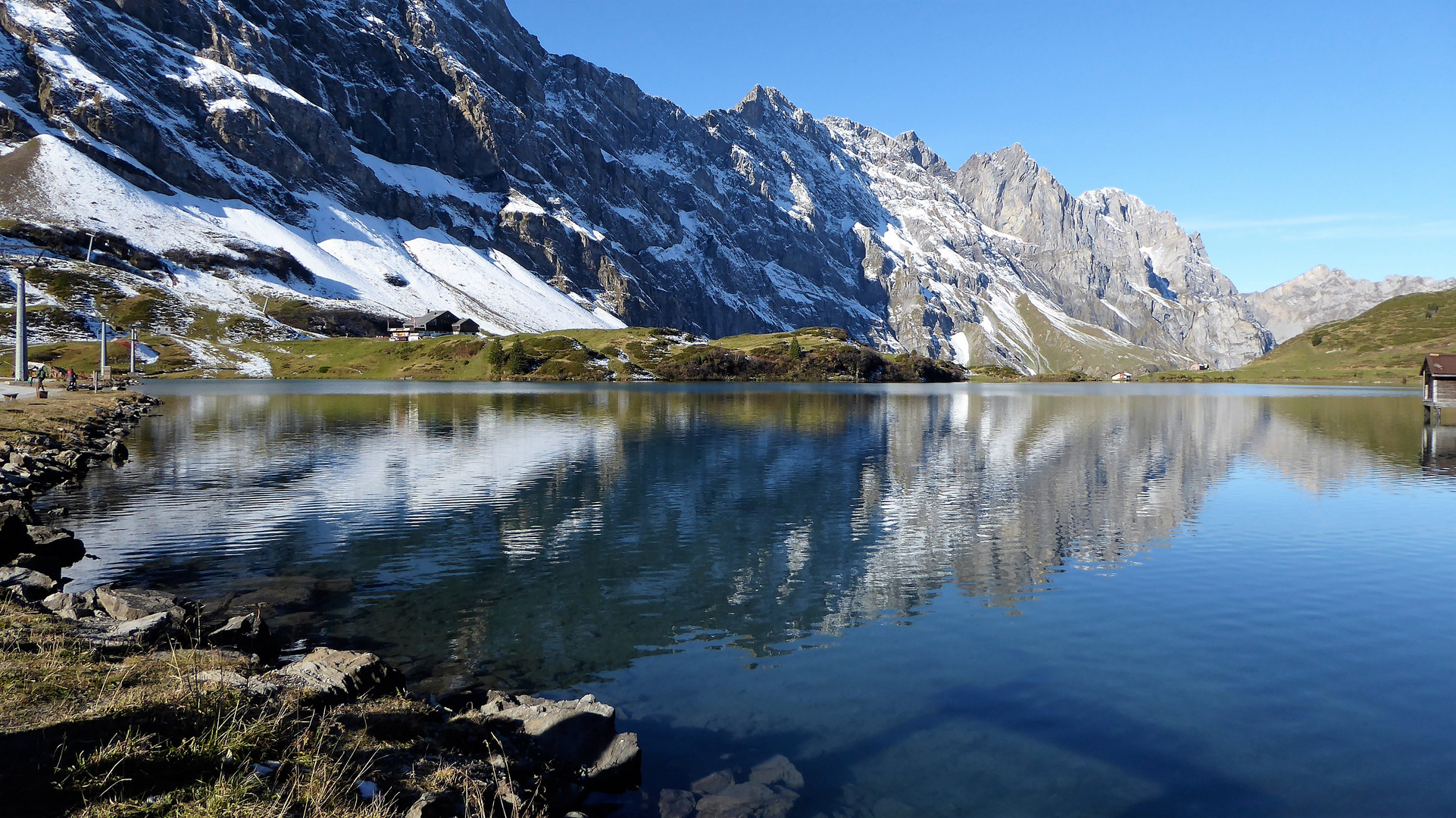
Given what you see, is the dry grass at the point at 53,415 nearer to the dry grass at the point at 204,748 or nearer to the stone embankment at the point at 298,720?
the stone embankment at the point at 298,720

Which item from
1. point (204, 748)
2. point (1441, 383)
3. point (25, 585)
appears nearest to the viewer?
point (204, 748)

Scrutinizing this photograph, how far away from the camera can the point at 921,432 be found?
9100 centimetres

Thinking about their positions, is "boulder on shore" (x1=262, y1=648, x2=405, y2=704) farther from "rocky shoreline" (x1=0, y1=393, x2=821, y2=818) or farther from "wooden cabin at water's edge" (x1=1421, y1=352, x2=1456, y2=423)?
"wooden cabin at water's edge" (x1=1421, y1=352, x2=1456, y2=423)

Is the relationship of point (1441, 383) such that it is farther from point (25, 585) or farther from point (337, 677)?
point (25, 585)

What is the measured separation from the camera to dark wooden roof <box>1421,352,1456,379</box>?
113m

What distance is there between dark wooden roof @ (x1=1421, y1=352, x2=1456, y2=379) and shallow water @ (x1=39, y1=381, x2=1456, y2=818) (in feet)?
214

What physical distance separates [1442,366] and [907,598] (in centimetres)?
13226

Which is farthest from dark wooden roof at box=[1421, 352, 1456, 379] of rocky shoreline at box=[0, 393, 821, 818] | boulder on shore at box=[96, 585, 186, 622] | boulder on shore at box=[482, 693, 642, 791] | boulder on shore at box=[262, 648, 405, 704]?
boulder on shore at box=[96, 585, 186, 622]

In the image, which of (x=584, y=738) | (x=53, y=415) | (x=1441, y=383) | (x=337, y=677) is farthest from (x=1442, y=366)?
(x=53, y=415)

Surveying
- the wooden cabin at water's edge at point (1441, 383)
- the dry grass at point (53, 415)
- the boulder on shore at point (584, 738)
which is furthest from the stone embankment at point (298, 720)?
the wooden cabin at water's edge at point (1441, 383)

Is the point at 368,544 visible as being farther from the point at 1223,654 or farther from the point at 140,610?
the point at 1223,654

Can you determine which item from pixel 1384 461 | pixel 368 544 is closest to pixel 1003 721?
pixel 368 544

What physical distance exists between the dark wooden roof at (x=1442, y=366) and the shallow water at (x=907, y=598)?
6531 cm

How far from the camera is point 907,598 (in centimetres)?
2755
